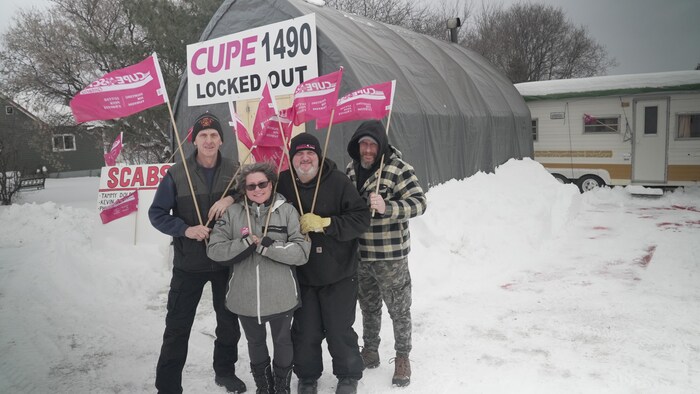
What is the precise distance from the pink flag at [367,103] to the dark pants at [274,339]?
1779 mm

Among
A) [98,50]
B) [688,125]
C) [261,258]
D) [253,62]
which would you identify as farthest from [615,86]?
[98,50]

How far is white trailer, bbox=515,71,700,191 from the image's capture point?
39.1ft

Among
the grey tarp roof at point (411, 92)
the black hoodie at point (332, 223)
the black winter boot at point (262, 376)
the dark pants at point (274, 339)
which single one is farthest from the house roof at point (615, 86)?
the black winter boot at point (262, 376)

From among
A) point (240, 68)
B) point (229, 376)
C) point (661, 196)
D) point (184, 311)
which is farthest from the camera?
point (661, 196)

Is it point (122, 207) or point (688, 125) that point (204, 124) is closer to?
point (122, 207)

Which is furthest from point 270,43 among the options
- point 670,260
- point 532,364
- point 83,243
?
point 670,260

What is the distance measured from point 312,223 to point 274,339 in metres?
0.85

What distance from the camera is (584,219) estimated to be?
391 inches

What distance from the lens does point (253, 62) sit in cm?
833

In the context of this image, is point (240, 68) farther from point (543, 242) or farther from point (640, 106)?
point (640, 106)

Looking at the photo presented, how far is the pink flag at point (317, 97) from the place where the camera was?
3.83m

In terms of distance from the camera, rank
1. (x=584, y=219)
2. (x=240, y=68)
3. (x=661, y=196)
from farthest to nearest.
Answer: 1. (x=661, y=196)
2. (x=584, y=219)
3. (x=240, y=68)

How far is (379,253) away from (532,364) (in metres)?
1.59

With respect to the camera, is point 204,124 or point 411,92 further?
point 411,92
